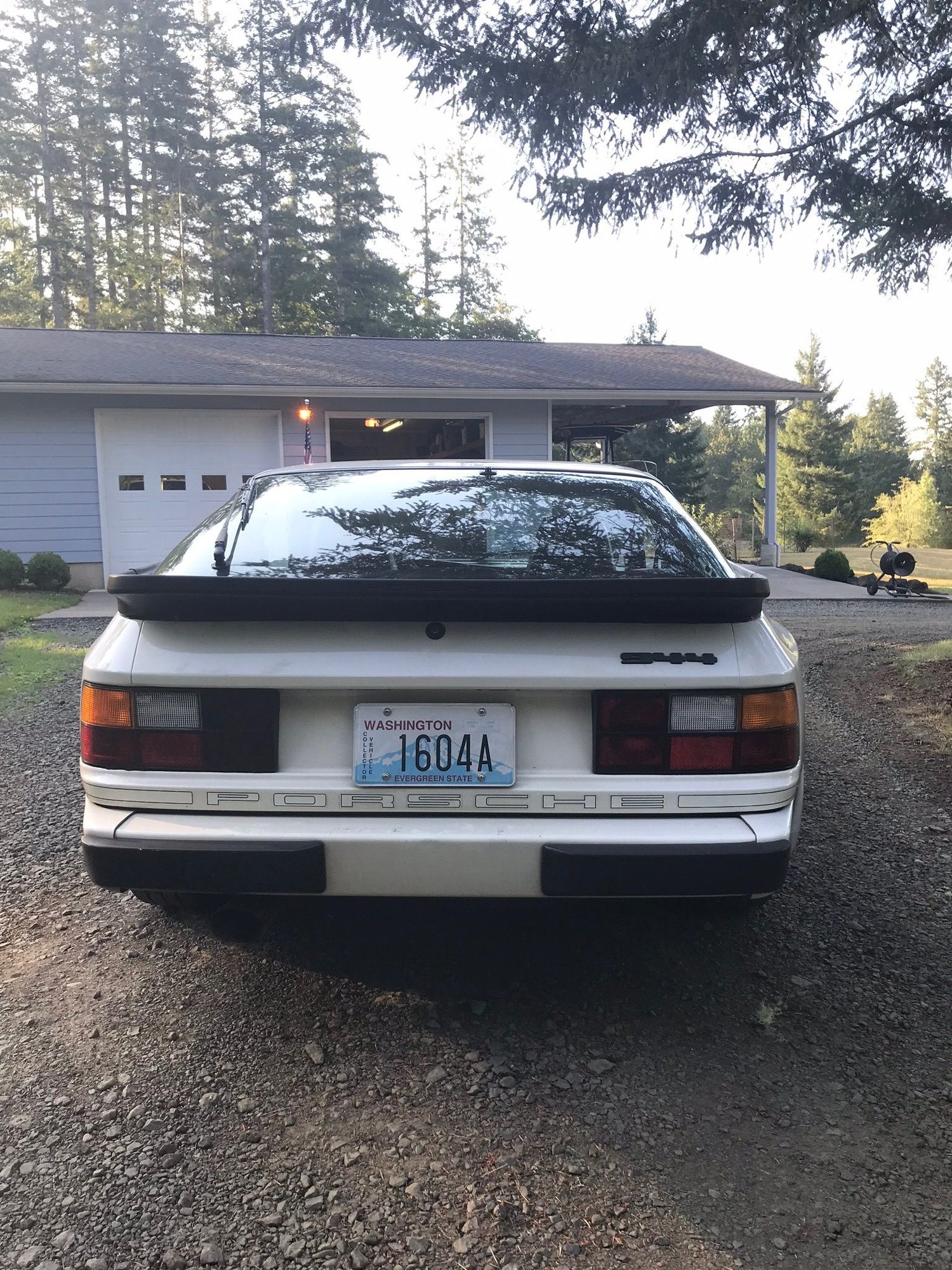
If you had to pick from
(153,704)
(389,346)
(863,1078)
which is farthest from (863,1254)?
(389,346)

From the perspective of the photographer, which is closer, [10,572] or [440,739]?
[440,739]

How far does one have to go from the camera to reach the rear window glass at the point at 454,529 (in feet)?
9.83

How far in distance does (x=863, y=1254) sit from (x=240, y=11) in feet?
130

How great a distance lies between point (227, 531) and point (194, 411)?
41.2 feet

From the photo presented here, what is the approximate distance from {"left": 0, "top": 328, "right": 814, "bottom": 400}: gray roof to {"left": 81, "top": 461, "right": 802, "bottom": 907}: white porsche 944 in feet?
42.4

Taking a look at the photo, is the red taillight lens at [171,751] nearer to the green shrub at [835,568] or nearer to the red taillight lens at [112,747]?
the red taillight lens at [112,747]

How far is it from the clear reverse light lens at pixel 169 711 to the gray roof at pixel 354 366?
12884 millimetres

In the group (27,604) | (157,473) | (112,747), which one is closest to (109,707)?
(112,747)

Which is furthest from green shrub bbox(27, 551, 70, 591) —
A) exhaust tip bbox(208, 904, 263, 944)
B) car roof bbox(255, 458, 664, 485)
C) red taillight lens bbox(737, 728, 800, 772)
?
red taillight lens bbox(737, 728, 800, 772)

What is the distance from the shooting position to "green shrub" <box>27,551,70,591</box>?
13961mm

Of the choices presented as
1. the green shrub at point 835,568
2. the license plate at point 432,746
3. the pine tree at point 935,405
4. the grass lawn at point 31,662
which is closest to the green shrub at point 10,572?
the grass lawn at point 31,662

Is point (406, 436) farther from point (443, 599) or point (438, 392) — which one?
point (443, 599)

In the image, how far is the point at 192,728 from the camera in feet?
8.08

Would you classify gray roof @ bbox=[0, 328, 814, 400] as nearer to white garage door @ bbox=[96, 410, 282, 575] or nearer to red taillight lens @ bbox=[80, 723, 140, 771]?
white garage door @ bbox=[96, 410, 282, 575]
